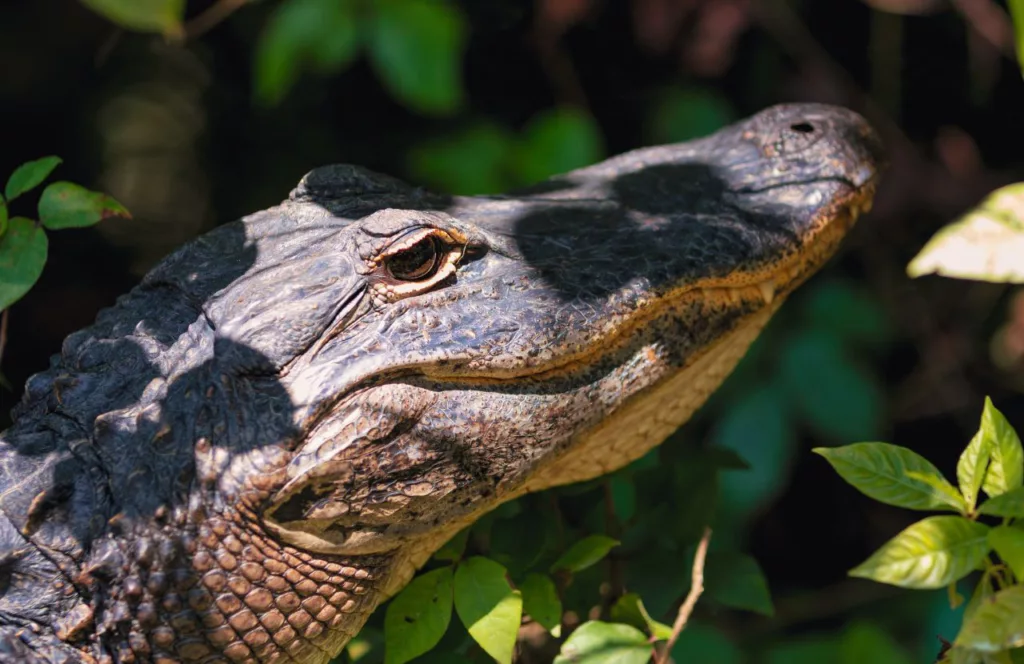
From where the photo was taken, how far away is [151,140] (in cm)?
460

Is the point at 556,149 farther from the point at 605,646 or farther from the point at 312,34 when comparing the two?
the point at 605,646

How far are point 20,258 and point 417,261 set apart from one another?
55 cm

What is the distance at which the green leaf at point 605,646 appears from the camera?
4.26 ft

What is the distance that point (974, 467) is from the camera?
108 centimetres

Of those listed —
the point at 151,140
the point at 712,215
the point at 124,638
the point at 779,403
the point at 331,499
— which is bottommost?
the point at 779,403

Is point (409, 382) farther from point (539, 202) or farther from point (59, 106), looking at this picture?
point (59, 106)

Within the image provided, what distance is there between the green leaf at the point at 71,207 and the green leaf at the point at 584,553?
0.81m

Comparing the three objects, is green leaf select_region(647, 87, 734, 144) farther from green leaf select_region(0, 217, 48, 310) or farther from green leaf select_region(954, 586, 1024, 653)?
green leaf select_region(954, 586, 1024, 653)

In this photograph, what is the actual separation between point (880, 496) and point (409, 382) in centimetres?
59

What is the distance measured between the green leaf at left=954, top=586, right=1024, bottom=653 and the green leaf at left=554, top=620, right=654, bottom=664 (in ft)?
1.54

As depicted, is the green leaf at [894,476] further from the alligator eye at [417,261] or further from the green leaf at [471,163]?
the green leaf at [471,163]

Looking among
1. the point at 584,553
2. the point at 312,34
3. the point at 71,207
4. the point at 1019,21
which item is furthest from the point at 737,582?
the point at 312,34

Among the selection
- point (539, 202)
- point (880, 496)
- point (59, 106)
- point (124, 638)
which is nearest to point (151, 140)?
point (59, 106)

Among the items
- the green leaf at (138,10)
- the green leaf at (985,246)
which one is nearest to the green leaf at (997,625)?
the green leaf at (985,246)
